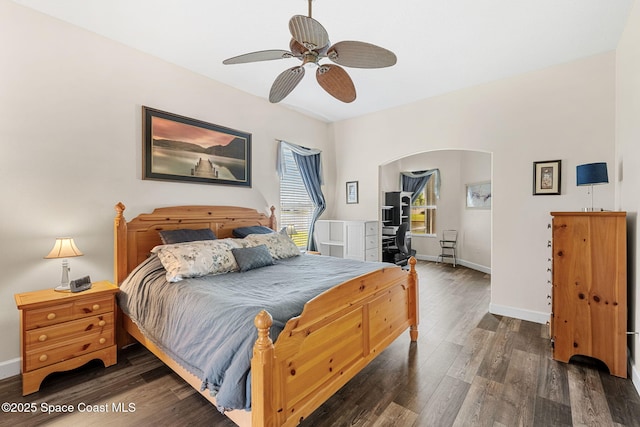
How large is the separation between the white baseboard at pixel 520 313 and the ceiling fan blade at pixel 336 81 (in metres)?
3.05

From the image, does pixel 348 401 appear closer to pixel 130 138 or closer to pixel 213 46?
pixel 130 138

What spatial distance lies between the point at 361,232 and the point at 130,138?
319cm

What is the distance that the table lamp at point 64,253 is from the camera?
2217 mm

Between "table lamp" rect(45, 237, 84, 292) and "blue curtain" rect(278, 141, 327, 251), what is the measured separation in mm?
2986

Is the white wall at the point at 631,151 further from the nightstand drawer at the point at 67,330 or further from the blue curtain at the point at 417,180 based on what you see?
the blue curtain at the point at 417,180

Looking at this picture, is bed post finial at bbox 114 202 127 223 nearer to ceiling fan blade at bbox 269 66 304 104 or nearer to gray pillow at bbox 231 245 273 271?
gray pillow at bbox 231 245 273 271

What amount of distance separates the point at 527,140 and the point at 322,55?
108 inches

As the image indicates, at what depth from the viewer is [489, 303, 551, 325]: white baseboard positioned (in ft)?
10.6

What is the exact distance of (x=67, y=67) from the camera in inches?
98.1

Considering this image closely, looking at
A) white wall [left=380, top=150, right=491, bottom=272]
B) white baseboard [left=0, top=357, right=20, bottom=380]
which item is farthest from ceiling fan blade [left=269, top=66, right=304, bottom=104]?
white wall [left=380, top=150, right=491, bottom=272]

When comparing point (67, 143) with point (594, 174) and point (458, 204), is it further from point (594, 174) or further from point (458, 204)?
point (458, 204)

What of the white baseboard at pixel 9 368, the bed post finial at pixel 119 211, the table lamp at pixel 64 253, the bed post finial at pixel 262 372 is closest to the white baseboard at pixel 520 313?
the bed post finial at pixel 262 372

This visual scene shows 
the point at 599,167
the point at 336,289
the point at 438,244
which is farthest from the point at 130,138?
the point at 438,244

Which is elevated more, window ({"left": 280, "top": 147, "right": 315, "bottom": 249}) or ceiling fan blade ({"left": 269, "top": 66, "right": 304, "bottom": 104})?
ceiling fan blade ({"left": 269, "top": 66, "right": 304, "bottom": 104})
